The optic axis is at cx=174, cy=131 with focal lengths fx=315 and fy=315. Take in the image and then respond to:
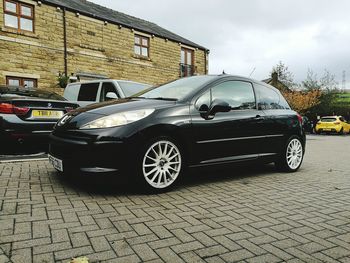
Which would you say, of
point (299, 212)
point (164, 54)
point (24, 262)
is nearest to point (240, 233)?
point (299, 212)

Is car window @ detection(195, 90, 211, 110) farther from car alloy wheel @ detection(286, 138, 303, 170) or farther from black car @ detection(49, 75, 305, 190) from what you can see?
car alloy wheel @ detection(286, 138, 303, 170)

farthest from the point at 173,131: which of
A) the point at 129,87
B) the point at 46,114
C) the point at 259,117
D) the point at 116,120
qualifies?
the point at 129,87

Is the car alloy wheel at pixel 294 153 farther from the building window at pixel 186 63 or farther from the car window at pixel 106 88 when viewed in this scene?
the building window at pixel 186 63

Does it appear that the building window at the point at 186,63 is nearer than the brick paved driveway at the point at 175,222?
No

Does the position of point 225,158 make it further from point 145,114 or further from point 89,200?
point 89,200

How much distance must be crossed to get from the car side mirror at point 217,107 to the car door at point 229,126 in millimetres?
71

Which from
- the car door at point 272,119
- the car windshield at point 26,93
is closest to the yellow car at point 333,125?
the car door at point 272,119

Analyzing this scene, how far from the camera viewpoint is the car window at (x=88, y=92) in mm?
7840

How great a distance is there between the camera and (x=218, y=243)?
93.8 inches

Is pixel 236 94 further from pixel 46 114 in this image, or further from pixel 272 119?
pixel 46 114

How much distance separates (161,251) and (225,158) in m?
2.39

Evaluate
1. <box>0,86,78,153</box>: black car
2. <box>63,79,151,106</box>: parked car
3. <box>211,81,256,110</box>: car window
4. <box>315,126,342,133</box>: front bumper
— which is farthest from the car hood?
<box>315,126,342,133</box>: front bumper

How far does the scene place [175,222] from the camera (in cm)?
280

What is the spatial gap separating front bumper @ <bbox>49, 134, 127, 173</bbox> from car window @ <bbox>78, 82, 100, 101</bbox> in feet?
14.7
